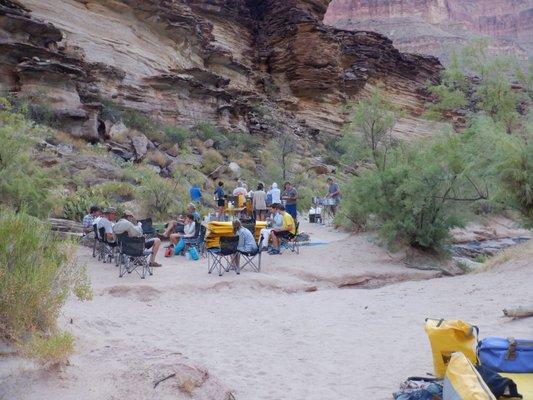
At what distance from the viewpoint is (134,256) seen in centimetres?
823

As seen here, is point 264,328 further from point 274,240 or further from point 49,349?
point 274,240

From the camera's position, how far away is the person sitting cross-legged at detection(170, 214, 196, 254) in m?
10.4

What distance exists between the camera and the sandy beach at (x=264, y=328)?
3.64 m

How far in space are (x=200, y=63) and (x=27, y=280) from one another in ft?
97.1

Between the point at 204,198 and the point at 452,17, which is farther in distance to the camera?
the point at 452,17

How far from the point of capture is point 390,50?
43.9 m

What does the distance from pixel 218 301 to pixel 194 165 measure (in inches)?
590

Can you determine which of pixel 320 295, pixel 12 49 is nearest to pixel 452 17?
pixel 12 49

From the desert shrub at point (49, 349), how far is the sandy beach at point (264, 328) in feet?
0.24

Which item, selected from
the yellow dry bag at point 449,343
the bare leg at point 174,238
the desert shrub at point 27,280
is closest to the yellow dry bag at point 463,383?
the yellow dry bag at point 449,343

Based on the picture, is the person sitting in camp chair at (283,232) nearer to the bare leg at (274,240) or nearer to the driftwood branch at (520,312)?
the bare leg at (274,240)

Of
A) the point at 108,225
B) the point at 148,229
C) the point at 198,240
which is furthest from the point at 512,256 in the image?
the point at 108,225

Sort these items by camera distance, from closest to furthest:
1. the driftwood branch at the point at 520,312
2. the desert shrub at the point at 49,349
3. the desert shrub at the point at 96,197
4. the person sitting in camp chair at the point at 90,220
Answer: the desert shrub at the point at 49,349, the driftwood branch at the point at 520,312, the person sitting in camp chair at the point at 90,220, the desert shrub at the point at 96,197

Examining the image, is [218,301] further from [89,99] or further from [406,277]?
[89,99]
